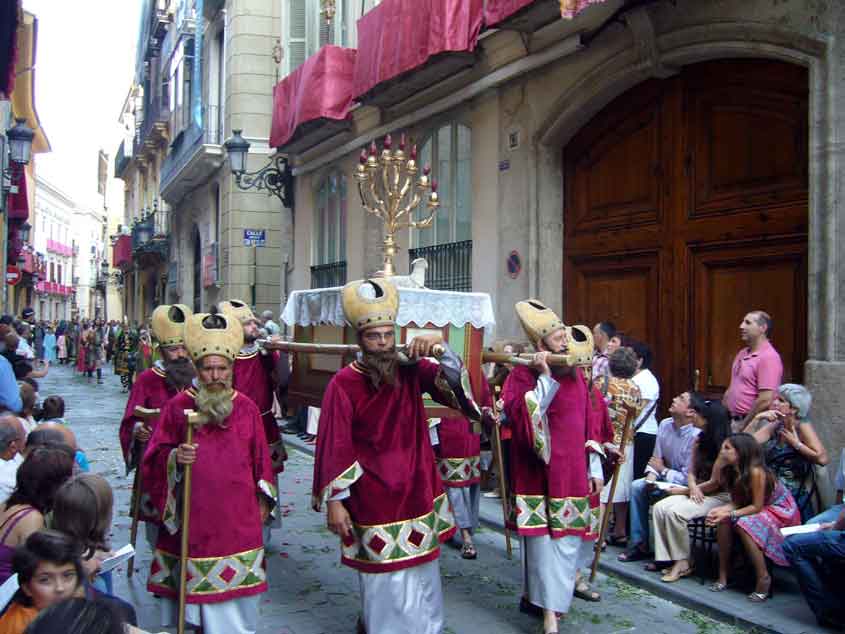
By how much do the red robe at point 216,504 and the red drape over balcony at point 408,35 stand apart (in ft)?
24.3

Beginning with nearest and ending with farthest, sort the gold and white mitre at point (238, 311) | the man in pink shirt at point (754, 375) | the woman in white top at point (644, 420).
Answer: the gold and white mitre at point (238, 311) < the man in pink shirt at point (754, 375) < the woman in white top at point (644, 420)

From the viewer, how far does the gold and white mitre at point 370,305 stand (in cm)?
436

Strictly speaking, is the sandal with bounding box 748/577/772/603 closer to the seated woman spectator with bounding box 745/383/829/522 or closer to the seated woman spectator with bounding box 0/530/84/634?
the seated woman spectator with bounding box 745/383/829/522

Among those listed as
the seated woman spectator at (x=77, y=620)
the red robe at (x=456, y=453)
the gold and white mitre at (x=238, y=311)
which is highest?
the gold and white mitre at (x=238, y=311)

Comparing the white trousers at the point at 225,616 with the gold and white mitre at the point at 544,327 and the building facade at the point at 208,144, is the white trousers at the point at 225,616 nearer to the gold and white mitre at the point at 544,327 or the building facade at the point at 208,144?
the gold and white mitre at the point at 544,327

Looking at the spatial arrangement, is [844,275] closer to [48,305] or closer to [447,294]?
[447,294]

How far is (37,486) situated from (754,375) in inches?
211

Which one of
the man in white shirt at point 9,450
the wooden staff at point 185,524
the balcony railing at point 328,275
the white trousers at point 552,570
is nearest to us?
the wooden staff at point 185,524

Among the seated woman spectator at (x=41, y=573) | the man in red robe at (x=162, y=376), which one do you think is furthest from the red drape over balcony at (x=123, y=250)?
the seated woman spectator at (x=41, y=573)

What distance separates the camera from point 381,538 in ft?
14.5

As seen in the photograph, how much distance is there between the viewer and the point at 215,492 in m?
4.38

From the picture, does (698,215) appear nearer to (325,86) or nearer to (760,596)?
(760,596)

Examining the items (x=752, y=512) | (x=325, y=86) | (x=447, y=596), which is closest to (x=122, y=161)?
(x=325, y=86)

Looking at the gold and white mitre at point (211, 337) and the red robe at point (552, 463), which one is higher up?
the gold and white mitre at point (211, 337)
